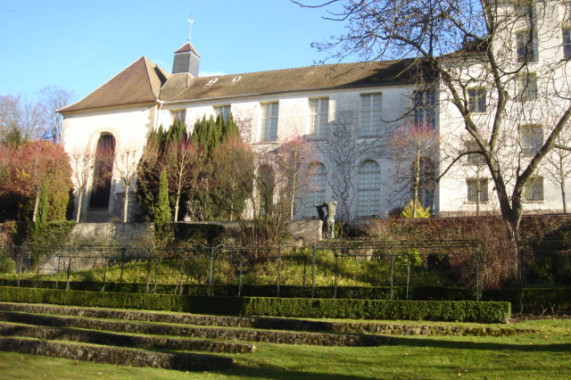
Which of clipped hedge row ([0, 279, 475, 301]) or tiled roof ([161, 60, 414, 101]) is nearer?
clipped hedge row ([0, 279, 475, 301])

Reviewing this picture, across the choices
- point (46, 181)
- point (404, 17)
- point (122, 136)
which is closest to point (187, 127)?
point (122, 136)

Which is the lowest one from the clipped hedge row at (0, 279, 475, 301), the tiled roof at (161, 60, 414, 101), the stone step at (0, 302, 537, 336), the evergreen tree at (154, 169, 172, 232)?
the stone step at (0, 302, 537, 336)

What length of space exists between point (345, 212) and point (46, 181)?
15119 millimetres

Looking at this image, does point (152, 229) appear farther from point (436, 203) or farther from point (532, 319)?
point (532, 319)

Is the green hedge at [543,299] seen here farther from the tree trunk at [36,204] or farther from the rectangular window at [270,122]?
the tree trunk at [36,204]

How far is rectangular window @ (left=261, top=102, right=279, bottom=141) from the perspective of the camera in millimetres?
29422

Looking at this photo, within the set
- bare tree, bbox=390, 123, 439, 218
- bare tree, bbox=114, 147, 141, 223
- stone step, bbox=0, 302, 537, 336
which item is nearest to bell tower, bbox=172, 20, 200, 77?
bare tree, bbox=114, 147, 141, 223

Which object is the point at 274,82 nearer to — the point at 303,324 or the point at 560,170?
the point at 560,170

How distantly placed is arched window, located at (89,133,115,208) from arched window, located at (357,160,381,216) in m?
14.0

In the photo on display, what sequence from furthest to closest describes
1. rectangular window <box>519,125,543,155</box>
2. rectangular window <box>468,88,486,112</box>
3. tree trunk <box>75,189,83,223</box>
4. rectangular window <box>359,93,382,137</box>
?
tree trunk <box>75,189,83,223</box>, rectangular window <box>359,93,382,137</box>, rectangular window <box>519,125,543,155</box>, rectangular window <box>468,88,486,112</box>

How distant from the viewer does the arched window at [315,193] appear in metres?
26.6

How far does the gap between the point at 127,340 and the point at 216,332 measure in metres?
1.61

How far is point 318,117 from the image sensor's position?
1124 inches

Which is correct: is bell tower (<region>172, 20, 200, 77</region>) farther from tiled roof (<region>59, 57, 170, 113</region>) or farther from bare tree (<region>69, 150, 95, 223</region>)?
bare tree (<region>69, 150, 95, 223</region>)
